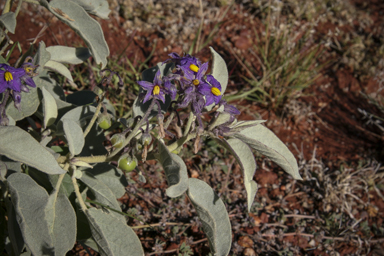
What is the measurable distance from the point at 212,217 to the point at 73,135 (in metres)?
0.70

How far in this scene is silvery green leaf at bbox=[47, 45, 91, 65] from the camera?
1785mm

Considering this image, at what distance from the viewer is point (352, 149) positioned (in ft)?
9.93

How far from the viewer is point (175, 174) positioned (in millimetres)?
1210

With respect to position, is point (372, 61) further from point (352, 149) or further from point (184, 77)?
point (184, 77)

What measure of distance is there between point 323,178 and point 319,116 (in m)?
0.86

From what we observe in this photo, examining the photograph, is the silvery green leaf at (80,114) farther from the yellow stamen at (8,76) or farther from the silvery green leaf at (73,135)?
the yellow stamen at (8,76)

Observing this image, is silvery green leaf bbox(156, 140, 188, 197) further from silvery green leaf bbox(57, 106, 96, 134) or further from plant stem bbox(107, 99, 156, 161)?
silvery green leaf bbox(57, 106, 96, 134)

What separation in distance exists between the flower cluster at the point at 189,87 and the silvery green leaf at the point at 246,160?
0.18 meters

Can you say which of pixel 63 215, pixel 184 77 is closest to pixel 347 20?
pixel 184 77

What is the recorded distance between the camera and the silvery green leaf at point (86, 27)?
147 centimetres

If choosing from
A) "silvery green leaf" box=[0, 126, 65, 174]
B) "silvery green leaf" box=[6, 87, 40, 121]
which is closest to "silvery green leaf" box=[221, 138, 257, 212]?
"silvery green leaf" box=[0, 126, 65, 174]

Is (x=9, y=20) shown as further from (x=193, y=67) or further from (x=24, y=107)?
(x=193, y=67)

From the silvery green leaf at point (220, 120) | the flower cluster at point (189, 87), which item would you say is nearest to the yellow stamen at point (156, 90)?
the flower cluster at point (189, 87)

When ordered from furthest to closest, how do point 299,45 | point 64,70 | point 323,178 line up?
point 299,45 < point 323,178 < point 64,70
